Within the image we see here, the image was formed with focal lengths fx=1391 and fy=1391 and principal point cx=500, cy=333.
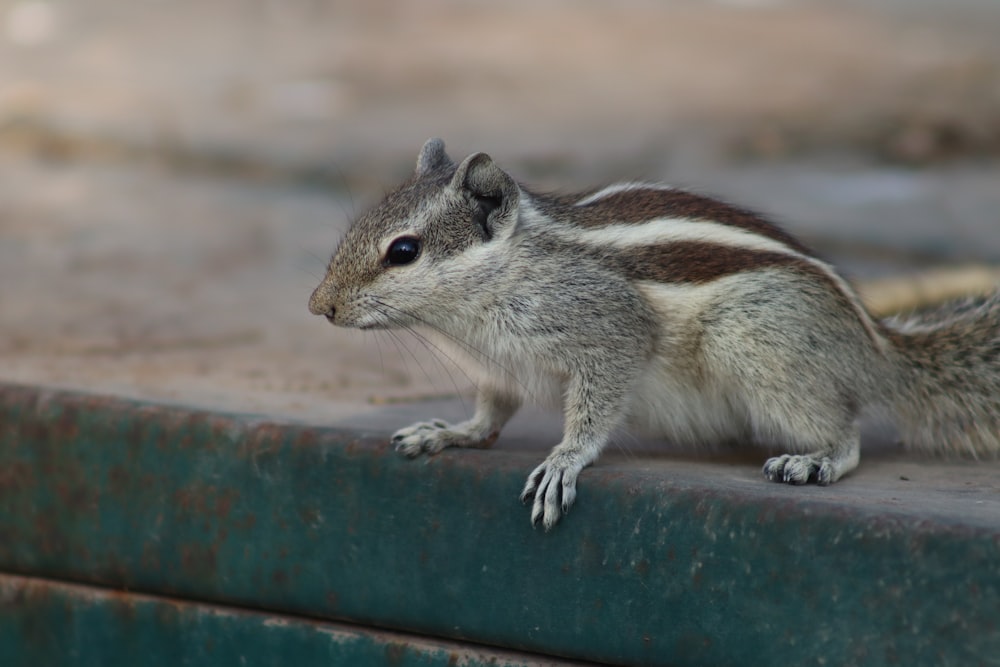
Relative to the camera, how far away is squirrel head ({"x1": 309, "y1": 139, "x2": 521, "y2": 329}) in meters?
3.12

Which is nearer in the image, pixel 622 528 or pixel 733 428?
pixel 622 528

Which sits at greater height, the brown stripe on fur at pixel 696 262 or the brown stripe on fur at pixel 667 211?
the brown stripe on fur at pixel 667 211

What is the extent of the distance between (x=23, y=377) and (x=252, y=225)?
3.24 meters

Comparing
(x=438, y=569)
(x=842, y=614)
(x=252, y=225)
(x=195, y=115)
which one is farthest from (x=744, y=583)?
(x=195, y=115)

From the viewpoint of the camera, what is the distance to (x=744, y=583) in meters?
2.56

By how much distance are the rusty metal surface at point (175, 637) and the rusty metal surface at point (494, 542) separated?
35mm

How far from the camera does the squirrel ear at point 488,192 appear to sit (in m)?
3.16

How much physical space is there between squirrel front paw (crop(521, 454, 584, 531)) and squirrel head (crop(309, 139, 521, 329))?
1.57 feet

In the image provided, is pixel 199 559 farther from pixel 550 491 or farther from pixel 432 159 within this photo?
pixel 432 159

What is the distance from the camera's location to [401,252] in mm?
3143

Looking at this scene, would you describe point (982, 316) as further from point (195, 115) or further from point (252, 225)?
point (195, 115)

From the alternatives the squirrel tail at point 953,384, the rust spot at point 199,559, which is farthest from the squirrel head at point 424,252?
the squirrel tail at point 953,384

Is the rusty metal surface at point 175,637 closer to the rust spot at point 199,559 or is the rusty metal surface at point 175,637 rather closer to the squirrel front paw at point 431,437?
the rust spot at point 199,559

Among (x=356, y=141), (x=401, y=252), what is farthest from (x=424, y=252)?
(x=356, y=141)
